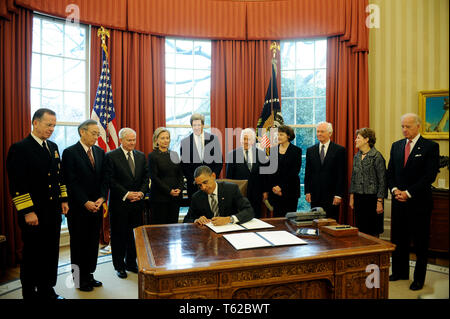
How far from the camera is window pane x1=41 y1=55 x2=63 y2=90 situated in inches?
180

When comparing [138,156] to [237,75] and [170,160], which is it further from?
[237,75]

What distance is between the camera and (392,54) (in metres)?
4.96

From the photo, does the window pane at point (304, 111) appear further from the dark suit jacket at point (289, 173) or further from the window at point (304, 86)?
the dark suit jacket at point (289, 173)

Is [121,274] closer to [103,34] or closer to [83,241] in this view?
[83,241]

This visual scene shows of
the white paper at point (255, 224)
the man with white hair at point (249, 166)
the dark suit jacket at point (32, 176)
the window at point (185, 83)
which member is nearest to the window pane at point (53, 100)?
the window at point (185, 83)

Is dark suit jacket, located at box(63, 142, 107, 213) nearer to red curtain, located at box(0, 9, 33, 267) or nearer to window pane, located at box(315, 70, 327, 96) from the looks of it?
red curtain, located at box(0, 9, 33, 267)

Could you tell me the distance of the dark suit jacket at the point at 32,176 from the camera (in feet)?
8.50

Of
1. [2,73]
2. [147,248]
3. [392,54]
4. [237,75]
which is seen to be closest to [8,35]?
[2,73]

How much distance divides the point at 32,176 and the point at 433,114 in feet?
16.8

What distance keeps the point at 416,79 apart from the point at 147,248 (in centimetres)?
474

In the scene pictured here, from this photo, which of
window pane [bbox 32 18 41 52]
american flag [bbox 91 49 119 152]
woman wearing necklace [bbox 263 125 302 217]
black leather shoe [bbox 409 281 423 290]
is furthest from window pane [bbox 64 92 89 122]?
black leather shoe [bbox 409 281 423 290]

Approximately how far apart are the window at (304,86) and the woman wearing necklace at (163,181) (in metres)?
2.63

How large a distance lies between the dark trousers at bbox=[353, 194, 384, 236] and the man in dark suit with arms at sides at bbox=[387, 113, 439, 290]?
0.28 meters

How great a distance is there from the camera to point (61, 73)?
186 inches
